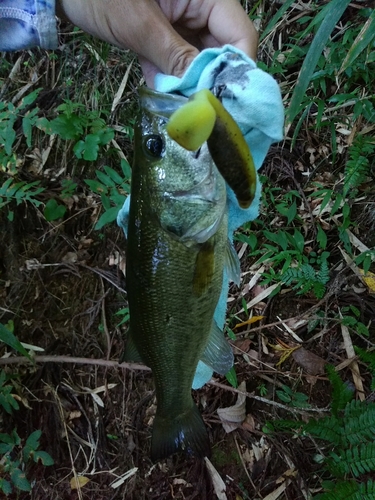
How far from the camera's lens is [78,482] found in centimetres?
311

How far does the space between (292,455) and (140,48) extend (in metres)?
2.27

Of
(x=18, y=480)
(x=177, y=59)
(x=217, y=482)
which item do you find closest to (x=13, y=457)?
(x=18, y=480)

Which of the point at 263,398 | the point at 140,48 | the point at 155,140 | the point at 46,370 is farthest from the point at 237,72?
the point at 46,370

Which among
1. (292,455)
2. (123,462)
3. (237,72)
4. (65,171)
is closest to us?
(237,72)

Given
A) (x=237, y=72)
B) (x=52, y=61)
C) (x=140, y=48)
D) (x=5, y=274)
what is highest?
(x=237, y=72)

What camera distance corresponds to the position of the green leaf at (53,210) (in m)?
3.22

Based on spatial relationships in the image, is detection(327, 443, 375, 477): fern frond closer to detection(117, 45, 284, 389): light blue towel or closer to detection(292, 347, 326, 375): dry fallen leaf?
detection(292, 347, 326, 375): dry fallen leaf

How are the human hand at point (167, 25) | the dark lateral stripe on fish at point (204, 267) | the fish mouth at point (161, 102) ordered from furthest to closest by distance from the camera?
1. the human hand at point (167, 25)
2. the dark lateral stripe on fish at point (204, 267)
3. the fish mouth at point (161, 102)

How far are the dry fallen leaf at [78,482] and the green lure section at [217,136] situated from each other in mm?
2509

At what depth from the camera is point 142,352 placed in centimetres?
183

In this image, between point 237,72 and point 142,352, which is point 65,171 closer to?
point 142,352

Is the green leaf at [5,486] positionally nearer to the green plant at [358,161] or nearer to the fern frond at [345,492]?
the fern frond at [345,492]

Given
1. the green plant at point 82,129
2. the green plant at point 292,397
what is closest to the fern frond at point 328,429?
the green plant at point 292,397

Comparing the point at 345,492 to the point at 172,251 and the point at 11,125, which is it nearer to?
the point at 172,251
